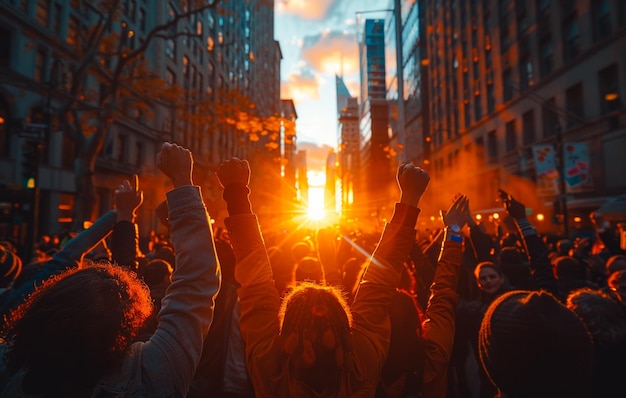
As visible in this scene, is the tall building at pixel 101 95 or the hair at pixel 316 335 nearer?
the hair at pixel 316 335

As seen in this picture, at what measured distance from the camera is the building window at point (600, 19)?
67.5 feet

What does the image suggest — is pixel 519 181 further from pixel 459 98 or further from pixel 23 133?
pixel 23 133

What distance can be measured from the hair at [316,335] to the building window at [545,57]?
1192 inches

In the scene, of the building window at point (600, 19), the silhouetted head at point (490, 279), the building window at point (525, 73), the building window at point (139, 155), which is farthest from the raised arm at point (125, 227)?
the building window at point (525, 73)

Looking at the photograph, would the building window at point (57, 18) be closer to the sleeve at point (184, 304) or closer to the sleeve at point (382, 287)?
the sleeve at point (184, 304)

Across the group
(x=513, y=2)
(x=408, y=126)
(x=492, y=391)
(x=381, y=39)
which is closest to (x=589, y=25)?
(x=513, y=2)

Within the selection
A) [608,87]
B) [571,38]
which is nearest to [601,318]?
[608,87]

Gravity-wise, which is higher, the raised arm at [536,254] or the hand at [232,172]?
the hand at [232,172]

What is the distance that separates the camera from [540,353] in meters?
1.53

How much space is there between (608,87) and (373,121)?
232 feet

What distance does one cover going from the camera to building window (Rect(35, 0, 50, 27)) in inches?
812

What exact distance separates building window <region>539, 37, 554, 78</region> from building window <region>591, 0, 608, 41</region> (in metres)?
4.50

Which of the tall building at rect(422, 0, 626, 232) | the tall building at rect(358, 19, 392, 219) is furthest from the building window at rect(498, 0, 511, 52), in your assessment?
the tall building at rect(358, 19, 392, 219)

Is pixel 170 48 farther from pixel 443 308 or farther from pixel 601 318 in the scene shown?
pixel 601 318
